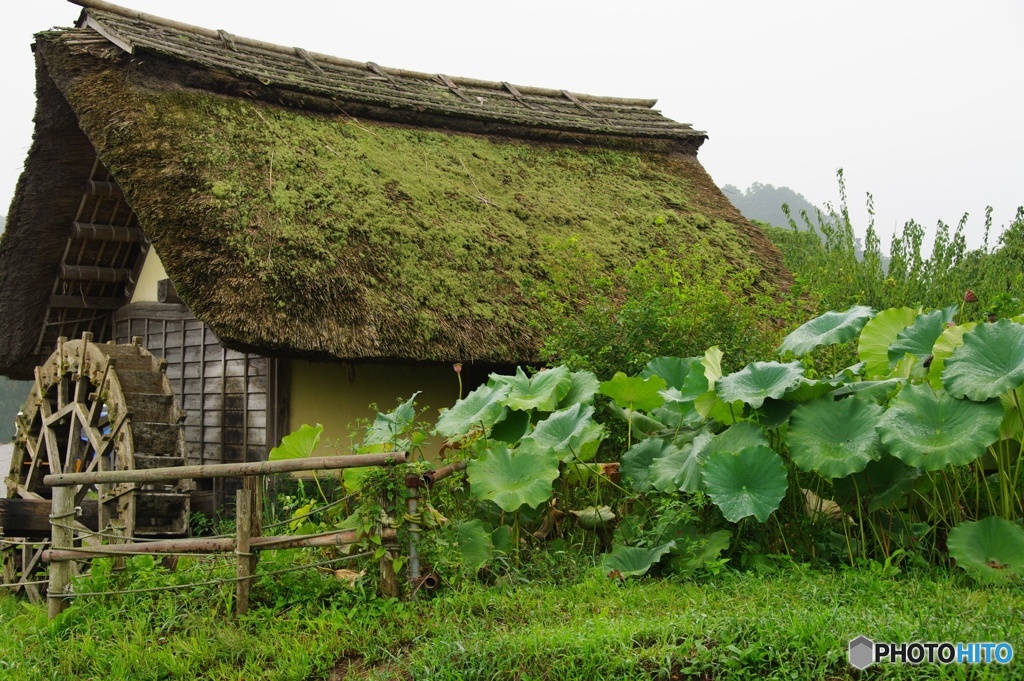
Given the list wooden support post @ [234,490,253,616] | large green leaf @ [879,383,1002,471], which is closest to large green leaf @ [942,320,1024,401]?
large green leaf @ [879,383,1002,471]

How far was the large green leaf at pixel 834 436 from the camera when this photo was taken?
3.93 metres

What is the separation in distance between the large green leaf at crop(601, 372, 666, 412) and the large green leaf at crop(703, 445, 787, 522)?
799 mm

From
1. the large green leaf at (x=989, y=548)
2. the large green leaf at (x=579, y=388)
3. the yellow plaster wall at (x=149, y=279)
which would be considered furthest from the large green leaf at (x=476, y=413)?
the yellow plaster wall at (x=149, y=279)

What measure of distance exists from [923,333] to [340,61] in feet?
22.7

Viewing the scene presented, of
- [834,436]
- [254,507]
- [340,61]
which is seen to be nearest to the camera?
[834,436]

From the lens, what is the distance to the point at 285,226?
21.6 feet

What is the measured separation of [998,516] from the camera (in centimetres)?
396

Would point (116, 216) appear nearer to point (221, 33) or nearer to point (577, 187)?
point (221, 33)

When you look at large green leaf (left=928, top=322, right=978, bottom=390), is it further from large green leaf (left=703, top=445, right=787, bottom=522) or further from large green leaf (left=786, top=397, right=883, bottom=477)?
large green leaf (left=703, top=445, right=787, bottom=522)

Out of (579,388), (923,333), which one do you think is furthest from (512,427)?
(923,333)

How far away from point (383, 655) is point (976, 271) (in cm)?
820

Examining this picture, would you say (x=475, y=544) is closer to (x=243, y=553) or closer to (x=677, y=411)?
(x=243, y=553)

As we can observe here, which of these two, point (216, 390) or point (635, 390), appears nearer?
point (635, 390)

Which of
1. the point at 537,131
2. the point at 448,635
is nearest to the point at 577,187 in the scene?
the point at 537,131
